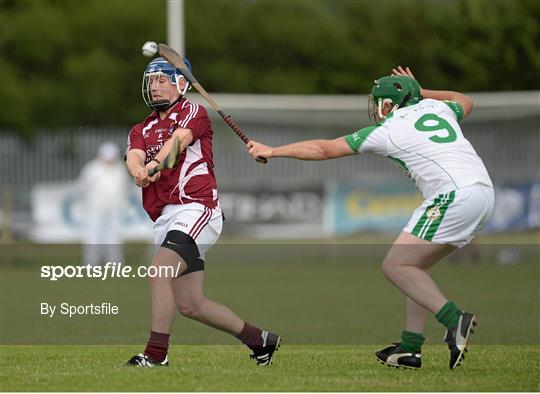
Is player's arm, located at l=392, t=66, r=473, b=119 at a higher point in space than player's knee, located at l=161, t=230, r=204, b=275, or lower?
higher

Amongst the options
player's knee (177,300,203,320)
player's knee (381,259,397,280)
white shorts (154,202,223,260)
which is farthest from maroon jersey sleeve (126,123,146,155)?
player's knee (381,259,397,280)

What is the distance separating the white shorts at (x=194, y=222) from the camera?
9.14 m

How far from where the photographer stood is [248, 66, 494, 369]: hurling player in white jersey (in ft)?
28.9

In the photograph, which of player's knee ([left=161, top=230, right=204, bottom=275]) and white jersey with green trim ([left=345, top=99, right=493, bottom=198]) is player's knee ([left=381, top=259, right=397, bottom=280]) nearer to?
white jersey with green trim ([left=345, top=99, right=493, bottom=198])

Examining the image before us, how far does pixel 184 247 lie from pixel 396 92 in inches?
72.8

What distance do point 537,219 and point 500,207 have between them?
0.82 meters

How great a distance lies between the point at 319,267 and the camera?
24.8 meters

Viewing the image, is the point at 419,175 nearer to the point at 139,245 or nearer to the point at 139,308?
the point at 139,308

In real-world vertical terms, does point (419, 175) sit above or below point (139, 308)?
above

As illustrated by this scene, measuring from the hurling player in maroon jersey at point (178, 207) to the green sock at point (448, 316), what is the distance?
1.32 m

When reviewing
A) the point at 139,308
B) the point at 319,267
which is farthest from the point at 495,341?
the point at 319,267

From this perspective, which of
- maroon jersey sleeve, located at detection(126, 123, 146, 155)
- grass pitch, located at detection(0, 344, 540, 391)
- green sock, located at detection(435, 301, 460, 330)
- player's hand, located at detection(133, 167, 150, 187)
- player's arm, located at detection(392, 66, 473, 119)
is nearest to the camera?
grass pitch, located at detection(0, 344, 540, 391)

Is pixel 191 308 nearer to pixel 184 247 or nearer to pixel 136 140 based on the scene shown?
pixel 184 247

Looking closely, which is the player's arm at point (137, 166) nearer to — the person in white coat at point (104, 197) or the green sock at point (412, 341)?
the green sock at point (412, 341)
